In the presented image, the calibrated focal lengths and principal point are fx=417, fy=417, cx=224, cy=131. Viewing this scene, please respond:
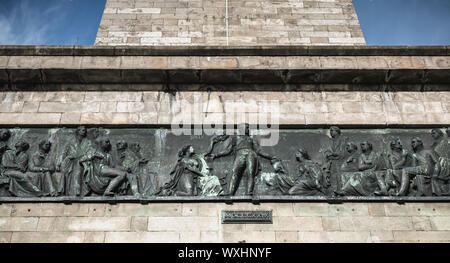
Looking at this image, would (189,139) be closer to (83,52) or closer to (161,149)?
(161,149)

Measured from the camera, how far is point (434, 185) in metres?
7.55

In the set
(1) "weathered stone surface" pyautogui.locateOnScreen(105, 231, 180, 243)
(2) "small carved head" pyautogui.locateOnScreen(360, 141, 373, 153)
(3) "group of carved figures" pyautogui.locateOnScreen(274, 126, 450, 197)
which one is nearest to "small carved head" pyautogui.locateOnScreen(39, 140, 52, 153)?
(1) "weathered stone surface" pyautogui.locateOnScreen(105, 231, 180, 243)

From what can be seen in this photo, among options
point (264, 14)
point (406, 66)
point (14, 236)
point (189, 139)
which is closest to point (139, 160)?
point (189, 139)

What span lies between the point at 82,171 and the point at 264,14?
763 centimetres

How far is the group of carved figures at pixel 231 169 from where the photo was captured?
24.4ft

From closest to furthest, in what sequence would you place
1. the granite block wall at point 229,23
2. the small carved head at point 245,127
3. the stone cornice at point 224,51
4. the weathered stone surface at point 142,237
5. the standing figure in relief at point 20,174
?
the weathered stone surface at point 142,237
the standing figure in relief at point 20,174
the small carved head at point 245,127
the stone cornice at point 224,51
the granite block wall at point 229,23

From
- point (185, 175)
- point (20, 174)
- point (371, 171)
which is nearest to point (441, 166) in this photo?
point (371, 171)

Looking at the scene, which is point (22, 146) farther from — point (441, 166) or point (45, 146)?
point (441, 166)

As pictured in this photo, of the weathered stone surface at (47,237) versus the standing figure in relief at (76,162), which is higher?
the standing figure in relief at (76,162)

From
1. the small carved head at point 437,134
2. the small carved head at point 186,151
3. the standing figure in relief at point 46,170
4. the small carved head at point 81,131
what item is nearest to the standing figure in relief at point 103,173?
the small carved head at point 81,131

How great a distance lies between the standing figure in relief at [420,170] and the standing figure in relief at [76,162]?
570 cm

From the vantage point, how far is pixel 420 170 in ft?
25.3

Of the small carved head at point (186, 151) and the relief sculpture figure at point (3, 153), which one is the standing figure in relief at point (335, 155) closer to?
the small carved head at point (186, 151)
